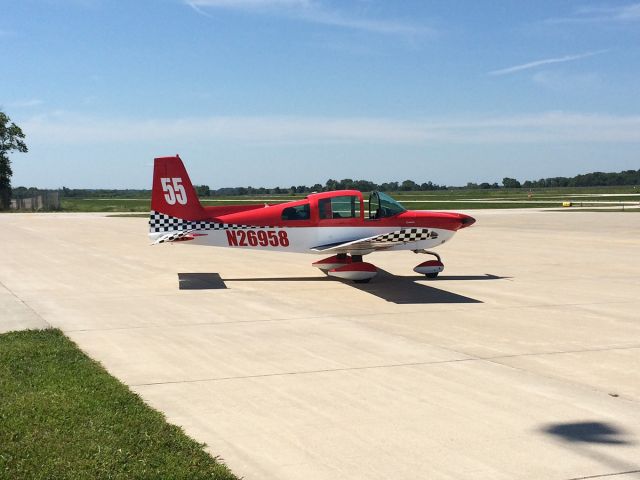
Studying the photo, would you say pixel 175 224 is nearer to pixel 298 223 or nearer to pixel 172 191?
pixel 172 191

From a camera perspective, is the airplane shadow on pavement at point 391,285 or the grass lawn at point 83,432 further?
the airplane shadow on pavement at point 391,285

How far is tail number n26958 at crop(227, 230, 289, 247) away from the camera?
16.2m

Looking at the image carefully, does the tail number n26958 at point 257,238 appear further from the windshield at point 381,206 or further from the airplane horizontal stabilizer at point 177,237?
the windshield at point 381,206

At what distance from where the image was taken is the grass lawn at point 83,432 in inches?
209

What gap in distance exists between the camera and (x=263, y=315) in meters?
12.1

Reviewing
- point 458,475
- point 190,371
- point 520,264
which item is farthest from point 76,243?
point 458,475

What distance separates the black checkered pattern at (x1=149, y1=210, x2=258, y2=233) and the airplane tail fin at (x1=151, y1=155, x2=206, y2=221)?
0.07 meters

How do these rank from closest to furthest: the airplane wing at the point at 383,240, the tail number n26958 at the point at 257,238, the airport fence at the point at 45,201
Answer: the airplane wing at the point at 383,240
the tail number n26958 at the point at 257,238
the airport fence at the point at 45,201

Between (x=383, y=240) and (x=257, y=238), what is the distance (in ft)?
9.19

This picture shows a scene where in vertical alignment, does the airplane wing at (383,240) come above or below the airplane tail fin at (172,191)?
below

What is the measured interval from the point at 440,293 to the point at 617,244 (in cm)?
1362

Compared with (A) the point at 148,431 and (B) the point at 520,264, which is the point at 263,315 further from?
(B) the point at 520,264

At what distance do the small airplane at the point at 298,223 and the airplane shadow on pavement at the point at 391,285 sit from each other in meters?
0.59

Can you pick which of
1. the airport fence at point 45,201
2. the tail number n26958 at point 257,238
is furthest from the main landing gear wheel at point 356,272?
the airport fence at point 45,201
